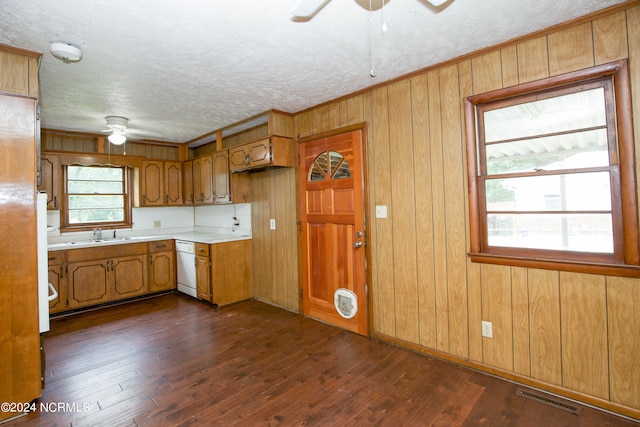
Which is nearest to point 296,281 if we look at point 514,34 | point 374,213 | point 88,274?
point 374,213

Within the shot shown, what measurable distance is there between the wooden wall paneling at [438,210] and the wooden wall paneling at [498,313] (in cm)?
30

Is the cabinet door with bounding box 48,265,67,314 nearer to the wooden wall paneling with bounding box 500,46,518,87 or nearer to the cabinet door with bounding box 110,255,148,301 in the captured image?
the cabinet door with bounding box 110,255,148,301

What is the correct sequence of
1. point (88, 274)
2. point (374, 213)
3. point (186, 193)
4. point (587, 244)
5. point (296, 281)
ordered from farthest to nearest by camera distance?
point (186, 193)
point (88, 274)
point (296, 281)
point (374, 213)
point (587, 244)

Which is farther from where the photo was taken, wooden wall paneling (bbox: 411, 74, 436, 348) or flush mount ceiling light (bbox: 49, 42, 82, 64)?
wooden wall paneling (bbox: 411, 74, 436, 348)

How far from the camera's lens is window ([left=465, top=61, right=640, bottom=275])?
6.21 feet

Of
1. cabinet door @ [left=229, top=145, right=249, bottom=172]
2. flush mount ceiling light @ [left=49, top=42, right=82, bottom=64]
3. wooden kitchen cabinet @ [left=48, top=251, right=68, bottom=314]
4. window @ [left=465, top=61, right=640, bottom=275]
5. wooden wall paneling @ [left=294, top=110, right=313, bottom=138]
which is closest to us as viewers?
window @ [left=465, top=61, right=640, bottom=275]

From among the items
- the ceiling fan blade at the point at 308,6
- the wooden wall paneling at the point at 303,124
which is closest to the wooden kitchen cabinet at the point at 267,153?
the wooden wall paneling at the point at 303,124

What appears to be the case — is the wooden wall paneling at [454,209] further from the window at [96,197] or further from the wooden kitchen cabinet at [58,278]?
the window at [96,197]

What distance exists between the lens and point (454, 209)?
252cm

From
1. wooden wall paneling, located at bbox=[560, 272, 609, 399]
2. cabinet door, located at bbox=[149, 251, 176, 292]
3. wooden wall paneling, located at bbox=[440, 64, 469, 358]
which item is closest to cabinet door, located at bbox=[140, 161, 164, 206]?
cabinet door, located at bbox=[149, 251, 176, 292]

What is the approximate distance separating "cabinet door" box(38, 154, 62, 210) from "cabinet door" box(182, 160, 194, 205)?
1.63m

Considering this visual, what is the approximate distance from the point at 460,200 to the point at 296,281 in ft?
7.18

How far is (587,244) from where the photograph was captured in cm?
203

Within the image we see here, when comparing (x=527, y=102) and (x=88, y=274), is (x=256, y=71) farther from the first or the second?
(x=88, y=274)
